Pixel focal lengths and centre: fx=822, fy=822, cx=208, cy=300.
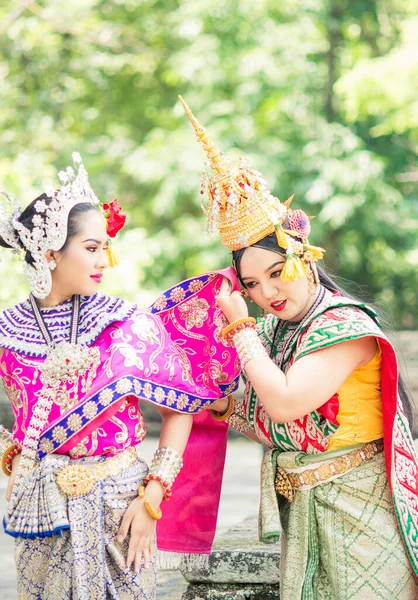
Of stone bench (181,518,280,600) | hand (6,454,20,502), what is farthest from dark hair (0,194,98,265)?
stone bench (181,518,280,600)

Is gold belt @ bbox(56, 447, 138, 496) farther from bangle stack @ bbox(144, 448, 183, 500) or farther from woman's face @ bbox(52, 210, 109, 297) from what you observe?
woman's face @ bbox(52, 210, 109, 297)

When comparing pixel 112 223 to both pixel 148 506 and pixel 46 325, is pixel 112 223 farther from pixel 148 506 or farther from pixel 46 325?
pixel 148 506

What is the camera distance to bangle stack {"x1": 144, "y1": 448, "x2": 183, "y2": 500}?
2156 mm

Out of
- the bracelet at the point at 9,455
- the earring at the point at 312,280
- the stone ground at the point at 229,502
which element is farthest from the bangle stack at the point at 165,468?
the stone ground at the point at 229,502

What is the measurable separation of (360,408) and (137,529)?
26.9 inches

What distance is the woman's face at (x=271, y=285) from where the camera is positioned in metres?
2.23

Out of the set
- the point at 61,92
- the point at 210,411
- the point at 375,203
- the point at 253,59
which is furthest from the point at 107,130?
the point at 210,411

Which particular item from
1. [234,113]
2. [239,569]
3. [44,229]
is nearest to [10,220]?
[44,229]

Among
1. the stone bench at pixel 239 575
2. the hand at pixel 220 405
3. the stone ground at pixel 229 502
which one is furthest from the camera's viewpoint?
the stone ground at pixel 229 502

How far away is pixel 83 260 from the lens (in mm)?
2184

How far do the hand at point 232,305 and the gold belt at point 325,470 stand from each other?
0.46m

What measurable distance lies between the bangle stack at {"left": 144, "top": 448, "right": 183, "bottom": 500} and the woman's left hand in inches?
2.7

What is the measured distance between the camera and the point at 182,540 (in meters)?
2.58

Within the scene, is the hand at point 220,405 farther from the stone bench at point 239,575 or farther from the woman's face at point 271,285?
the stone bench at point 239,575
